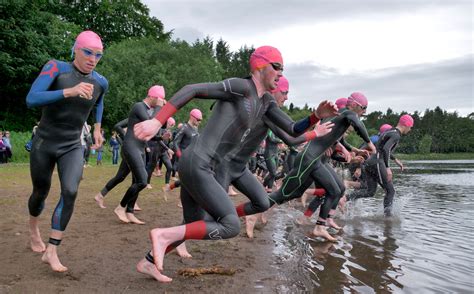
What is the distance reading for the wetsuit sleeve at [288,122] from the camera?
4570mm

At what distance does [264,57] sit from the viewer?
4.29 meters

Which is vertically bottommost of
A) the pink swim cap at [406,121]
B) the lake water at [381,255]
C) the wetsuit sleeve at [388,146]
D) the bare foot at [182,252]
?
the lake water at [381,255]

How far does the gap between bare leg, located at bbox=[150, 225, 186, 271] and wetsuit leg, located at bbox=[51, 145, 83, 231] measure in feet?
3.79

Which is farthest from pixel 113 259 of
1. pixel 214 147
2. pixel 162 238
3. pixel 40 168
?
pixel 214 147

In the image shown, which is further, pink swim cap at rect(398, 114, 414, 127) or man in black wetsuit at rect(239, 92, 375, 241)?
pink swim cap at rect(398, 114, 414, 127)

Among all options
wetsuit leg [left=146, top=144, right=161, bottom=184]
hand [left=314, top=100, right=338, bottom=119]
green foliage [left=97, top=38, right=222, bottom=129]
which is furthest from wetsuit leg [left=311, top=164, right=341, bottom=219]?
green foliage [left=97, top=38, right=222, bottom=129]

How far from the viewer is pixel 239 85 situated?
4.08 m

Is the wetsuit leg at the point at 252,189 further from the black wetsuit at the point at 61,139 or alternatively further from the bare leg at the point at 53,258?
the bare leg at the point at 53,258

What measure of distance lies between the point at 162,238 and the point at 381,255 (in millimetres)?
3512

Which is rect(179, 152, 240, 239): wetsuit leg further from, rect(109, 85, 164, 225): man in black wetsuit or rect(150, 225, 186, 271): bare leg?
rect(109, 85, 164, 225): man in black wetsuit

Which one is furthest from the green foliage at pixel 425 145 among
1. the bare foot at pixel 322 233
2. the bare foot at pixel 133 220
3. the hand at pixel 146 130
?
the hand at pixel 146 130

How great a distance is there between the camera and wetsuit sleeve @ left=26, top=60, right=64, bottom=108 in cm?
420

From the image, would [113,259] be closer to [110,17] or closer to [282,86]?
[282,86]

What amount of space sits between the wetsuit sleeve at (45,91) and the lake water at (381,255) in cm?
297
